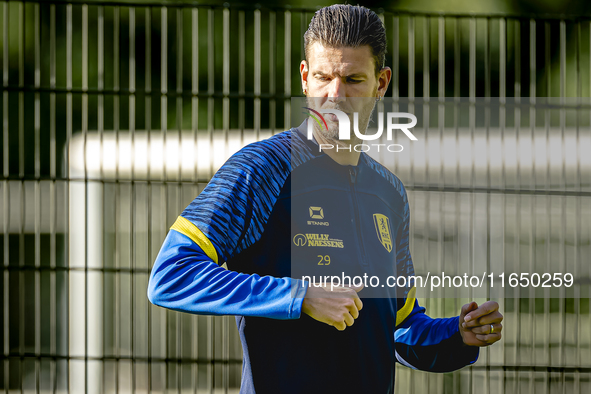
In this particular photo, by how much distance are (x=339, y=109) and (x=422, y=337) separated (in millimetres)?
815

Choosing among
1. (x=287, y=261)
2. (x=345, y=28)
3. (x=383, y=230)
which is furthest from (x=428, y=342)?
(x=345, y=28)

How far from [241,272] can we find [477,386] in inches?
87.5

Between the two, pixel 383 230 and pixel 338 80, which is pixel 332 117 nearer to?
pixel 338 80

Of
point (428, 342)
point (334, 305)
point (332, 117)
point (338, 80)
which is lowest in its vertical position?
point (428, 342)

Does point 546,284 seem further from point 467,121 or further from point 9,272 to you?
point 9,272

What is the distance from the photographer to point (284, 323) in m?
1.54

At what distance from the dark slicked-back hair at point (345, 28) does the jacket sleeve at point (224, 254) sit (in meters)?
0.41

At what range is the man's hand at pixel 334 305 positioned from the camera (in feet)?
4.33

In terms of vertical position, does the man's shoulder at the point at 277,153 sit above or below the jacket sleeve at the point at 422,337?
above

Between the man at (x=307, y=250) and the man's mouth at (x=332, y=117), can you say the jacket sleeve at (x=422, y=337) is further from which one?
the man's mouth at (x=332, y=117)

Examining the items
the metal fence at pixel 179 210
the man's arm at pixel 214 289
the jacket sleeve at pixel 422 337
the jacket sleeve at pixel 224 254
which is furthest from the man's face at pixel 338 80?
the metal fence at pixel 179 210

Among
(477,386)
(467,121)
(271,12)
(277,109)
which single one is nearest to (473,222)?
(467,121)

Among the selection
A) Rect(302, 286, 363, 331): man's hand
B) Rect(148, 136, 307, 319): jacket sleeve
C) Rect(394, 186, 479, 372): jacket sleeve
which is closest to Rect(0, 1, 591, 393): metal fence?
Rect(394, 186, 479, 372): jacket sleeve

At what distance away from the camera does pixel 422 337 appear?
1.88 meters
